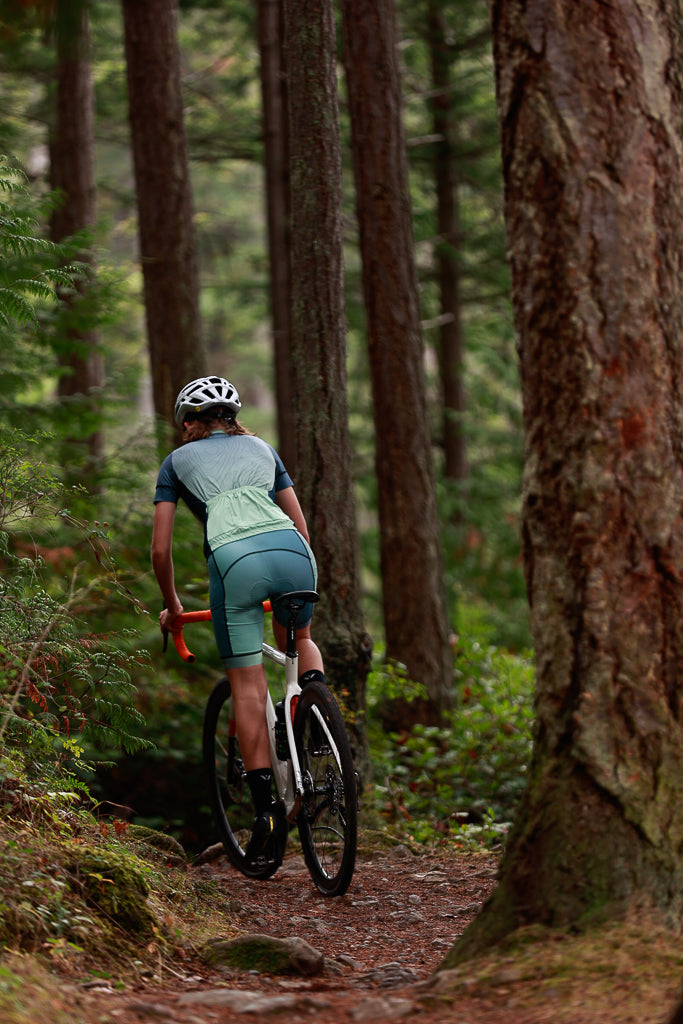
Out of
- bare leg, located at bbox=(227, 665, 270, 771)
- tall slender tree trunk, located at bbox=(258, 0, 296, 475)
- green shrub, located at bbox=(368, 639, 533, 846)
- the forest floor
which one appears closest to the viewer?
the forest floor

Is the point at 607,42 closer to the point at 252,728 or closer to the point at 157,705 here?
the point at 252,728

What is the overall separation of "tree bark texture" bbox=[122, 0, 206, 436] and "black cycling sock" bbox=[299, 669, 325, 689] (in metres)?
5.64

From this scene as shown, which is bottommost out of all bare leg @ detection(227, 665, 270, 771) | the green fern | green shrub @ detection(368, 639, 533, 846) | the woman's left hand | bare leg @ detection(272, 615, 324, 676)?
green shrub @ detection(368, 639, 533, 846)

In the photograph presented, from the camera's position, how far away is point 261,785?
5129 mm

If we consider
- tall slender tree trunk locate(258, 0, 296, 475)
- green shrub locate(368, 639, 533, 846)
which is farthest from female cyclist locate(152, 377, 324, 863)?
tall slender tree trunk locate(258, 0, 296, 475)

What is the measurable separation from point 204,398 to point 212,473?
413mm

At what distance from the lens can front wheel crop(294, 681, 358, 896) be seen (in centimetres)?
484

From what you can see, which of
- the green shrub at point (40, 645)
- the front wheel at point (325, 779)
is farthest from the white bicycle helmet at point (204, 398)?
the front wheel at point (325, 779)

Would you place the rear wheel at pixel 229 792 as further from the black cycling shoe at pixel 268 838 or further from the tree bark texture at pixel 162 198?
the tree bark texture at pixel 162 198

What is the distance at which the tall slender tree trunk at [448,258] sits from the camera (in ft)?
50.4

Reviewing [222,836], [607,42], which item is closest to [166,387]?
[222,836]

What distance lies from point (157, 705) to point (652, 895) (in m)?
6.59

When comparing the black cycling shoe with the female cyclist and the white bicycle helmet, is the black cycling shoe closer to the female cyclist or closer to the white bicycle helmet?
the female cyclist

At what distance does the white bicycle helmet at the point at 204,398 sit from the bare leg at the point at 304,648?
113 centimetres
